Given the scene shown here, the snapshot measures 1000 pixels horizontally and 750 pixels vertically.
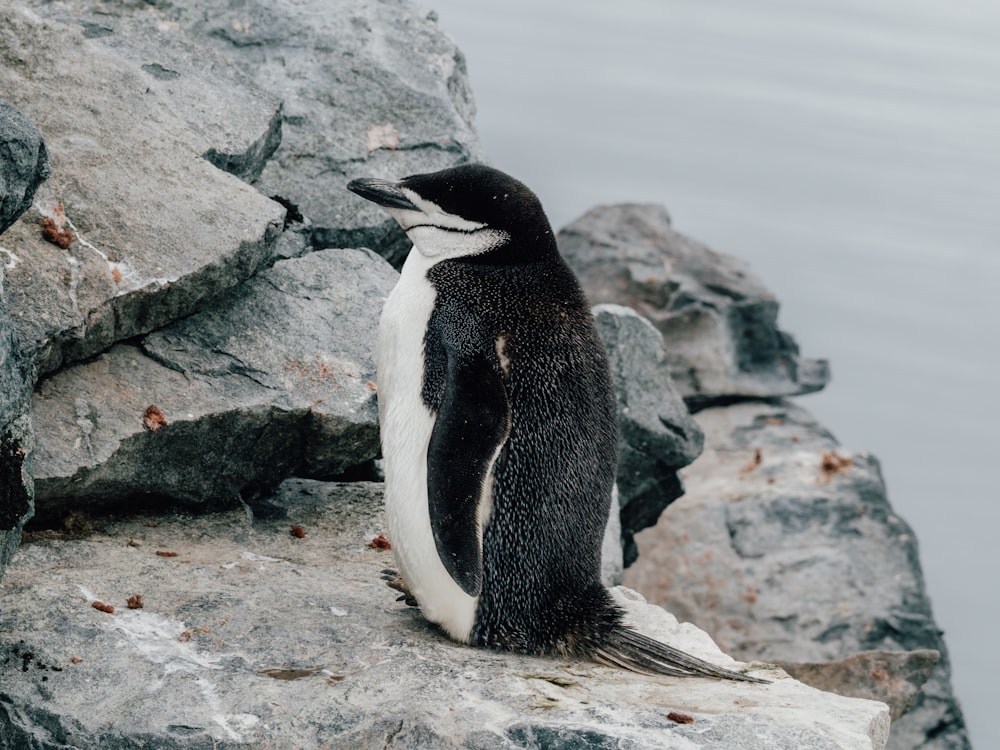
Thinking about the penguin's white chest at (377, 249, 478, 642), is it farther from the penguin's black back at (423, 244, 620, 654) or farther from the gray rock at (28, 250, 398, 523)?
the gray rock at (28, 250, 398, 523)

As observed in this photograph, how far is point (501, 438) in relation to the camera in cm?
274

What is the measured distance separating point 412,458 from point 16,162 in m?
1.02

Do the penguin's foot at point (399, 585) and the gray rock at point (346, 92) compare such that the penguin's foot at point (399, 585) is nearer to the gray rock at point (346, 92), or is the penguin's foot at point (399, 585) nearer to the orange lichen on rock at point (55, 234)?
the orange lichen on rock at point (55, 234)

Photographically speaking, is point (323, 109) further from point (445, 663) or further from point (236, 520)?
point (445, 663)

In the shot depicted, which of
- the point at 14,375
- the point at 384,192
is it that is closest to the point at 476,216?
the point at 384,192

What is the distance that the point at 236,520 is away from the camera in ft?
11.5

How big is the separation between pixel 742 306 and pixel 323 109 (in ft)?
11.6

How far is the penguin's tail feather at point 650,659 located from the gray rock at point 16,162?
1.48m

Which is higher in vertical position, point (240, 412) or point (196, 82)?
point (196, 82)

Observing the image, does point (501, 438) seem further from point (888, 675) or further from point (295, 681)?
point (888, 675)

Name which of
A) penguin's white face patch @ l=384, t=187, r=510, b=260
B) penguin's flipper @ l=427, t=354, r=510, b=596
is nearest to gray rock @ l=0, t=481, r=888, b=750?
penguin's flipper @ l=427, t=354, r=510, b=596

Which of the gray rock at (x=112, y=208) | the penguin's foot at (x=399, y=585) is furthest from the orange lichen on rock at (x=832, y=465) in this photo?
the penguin's foot at (x=399, y=585)

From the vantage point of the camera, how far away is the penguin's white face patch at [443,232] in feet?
9.67

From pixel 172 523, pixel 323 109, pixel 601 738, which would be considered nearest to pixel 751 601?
pixel 323 109
